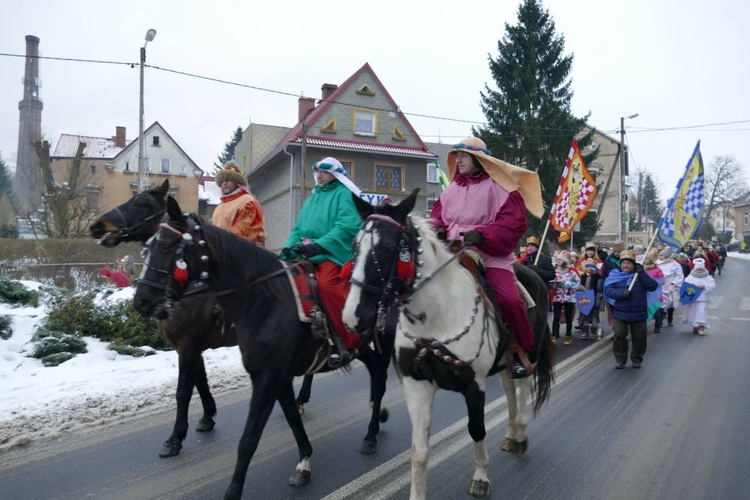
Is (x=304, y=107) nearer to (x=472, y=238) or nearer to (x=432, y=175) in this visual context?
(x=432, y=175)

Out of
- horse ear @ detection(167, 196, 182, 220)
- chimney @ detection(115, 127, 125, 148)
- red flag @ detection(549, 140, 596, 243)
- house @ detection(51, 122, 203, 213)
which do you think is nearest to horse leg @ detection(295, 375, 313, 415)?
horse ear @ detection(167, 196, 182, 220)

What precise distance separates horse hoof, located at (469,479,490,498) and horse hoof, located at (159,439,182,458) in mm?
2519

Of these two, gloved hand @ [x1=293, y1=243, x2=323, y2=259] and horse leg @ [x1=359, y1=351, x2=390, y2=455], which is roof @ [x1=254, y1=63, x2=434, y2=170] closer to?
horse leg @ [x1=359, y1=351, x2=390, y2=455]

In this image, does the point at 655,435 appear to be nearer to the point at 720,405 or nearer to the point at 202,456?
the point at 720,405

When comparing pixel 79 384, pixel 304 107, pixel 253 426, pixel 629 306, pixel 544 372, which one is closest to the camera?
pixel 253 426

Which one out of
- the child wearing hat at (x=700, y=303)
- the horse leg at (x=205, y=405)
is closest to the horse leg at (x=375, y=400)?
the horse leg at (x=205, y=405)

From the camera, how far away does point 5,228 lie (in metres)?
25.6

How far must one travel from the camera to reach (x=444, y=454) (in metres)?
4.66

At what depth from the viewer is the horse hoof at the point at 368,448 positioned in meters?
4.67

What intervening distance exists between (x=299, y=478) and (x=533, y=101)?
30201 millimetres

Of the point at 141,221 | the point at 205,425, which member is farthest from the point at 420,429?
the point at 205,425

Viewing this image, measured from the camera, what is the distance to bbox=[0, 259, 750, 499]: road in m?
4.00

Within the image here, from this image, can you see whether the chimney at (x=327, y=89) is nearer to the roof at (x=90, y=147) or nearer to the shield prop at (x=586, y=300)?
the roof at (x=90, y=147)

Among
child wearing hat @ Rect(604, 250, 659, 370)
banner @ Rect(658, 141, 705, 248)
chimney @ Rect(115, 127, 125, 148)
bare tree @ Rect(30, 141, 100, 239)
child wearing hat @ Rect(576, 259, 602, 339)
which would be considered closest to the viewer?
child wearing hat @ Rect(604, 250, 659, 370)
